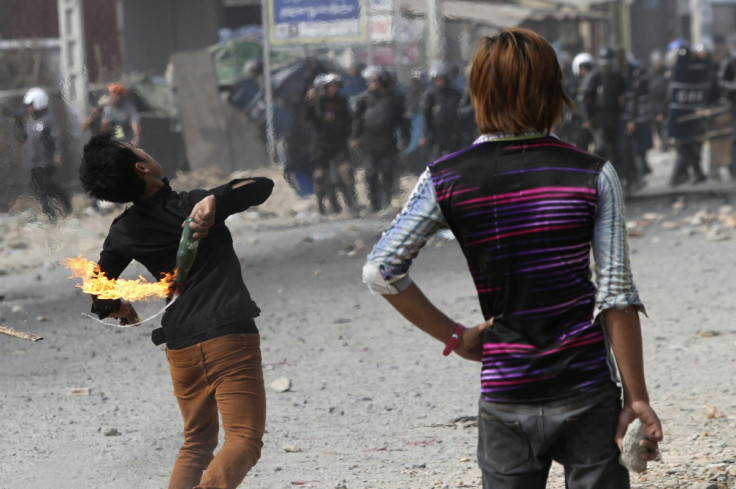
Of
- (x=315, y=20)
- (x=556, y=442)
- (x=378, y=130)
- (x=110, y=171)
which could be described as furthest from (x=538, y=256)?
(x=315, y=20)

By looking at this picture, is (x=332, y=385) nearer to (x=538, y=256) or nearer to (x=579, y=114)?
(x=538, y=256)

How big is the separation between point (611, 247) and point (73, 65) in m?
9.67

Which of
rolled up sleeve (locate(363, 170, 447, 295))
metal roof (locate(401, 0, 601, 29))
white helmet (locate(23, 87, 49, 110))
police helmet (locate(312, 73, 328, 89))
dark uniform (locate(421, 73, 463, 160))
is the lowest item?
dark uniform (locate(421, 73, 463, 160))

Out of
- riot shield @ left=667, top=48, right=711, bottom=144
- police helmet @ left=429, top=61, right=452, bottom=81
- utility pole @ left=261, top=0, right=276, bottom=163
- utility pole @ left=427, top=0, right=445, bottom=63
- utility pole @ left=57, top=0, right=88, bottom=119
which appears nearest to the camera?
utility pole @ left=57, top=0, right=88, bottom=119

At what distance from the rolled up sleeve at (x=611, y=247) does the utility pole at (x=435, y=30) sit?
17.3m

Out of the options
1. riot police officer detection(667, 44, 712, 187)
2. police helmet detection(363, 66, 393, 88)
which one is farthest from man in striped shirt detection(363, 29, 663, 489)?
riot police officer detection(667, 44, 712, 187)

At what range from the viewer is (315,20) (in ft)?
54.0

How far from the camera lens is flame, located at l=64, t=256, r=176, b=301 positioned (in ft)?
11.1

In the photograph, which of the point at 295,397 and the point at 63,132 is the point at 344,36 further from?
the point at 295,397

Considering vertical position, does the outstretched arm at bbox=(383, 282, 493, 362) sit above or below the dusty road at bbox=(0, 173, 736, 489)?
above

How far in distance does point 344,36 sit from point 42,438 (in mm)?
11964

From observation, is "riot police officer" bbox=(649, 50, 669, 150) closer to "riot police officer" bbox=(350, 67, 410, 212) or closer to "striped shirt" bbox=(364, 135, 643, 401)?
"riot police officer" bbox=(350, 67, 410, 212)

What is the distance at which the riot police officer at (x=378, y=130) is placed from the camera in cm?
1489

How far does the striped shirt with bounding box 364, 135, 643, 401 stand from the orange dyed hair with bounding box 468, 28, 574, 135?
4 centimetres
